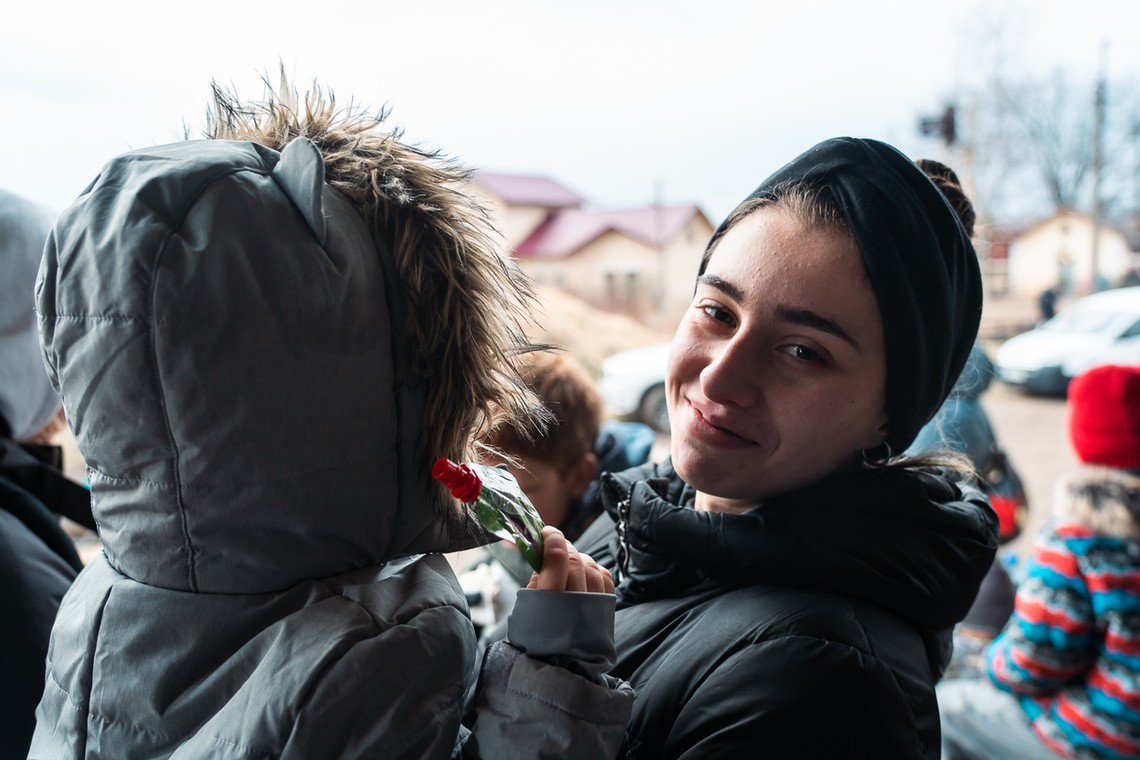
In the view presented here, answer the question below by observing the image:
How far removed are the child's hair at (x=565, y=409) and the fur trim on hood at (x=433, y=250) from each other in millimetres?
674

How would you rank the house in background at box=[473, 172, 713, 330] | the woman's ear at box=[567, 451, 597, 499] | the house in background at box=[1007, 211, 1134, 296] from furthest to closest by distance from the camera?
the house in background at box=[1007, 211, 1134, 296] → the house in background at box=[473, 172, 713, 330] → the woman's ear at box=[567, 451, 597, 499]

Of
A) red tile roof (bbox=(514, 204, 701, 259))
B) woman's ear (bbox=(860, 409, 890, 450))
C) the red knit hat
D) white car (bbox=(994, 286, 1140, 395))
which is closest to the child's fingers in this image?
woman's ear (bbox=(860, 409, 890, 450))

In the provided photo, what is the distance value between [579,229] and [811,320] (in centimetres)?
144

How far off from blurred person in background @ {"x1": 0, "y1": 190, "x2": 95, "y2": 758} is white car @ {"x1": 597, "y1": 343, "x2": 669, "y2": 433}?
4.55ft

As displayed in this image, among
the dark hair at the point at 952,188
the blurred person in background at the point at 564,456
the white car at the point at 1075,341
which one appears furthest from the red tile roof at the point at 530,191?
the white car at the point at 1075,341

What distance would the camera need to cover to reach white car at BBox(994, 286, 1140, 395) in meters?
3.12

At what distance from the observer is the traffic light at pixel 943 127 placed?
2.55 metres

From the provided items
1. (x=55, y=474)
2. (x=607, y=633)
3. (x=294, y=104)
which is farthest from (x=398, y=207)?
(x=55, y=474)

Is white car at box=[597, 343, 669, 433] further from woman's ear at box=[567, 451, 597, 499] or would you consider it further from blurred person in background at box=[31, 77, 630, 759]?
blurred person in background at box=[31, 77, 630, 759]

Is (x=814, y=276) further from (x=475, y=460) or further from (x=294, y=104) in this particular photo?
(x=294, y=104)

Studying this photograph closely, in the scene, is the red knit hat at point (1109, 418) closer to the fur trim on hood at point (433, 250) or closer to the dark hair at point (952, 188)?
the dark hair at point (952, 188)

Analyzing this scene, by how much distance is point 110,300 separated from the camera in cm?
63

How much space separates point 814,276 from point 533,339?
290 mm

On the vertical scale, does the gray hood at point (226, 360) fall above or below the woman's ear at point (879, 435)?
above
